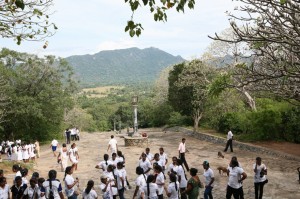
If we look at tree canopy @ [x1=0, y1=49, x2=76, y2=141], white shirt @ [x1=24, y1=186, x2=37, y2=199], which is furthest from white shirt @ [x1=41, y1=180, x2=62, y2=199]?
tree canopy @ [x1=0, y1=49, x2=76, y2=141]

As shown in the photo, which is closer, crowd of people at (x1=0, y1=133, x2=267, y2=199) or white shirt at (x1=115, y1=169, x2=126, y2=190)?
crowd of people at (x1=0, y1=133, x2=267, y2=199)

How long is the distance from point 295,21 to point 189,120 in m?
30.0

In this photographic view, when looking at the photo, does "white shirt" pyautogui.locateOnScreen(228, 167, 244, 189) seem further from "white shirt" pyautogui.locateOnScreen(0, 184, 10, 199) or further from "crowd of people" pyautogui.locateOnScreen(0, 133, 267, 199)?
"white shirt" pyautogui.locateOnScreen(0, 184, 10, 199)

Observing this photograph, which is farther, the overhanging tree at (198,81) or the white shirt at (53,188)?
the overhanging tree at (198,81)

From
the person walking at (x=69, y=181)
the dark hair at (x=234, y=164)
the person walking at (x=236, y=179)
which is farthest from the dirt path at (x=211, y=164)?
the person walking at (x=69, y=181)

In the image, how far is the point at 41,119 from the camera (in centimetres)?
3228

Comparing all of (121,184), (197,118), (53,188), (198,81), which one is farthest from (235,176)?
(198,81)

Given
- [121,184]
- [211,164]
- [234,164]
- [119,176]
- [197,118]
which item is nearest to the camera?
[234,164]

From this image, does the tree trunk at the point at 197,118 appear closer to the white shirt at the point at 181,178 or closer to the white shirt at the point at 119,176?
the white shirt at the point at 181,178

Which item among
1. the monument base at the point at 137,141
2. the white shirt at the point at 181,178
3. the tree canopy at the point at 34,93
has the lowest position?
the monument base at the point at 137,141

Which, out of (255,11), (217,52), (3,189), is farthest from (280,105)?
(3,189)

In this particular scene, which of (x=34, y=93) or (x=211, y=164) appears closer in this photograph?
(x=211, y=164)

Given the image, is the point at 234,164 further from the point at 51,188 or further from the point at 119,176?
the point at 51,188

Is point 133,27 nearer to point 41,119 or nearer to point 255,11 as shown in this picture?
point 255,11
